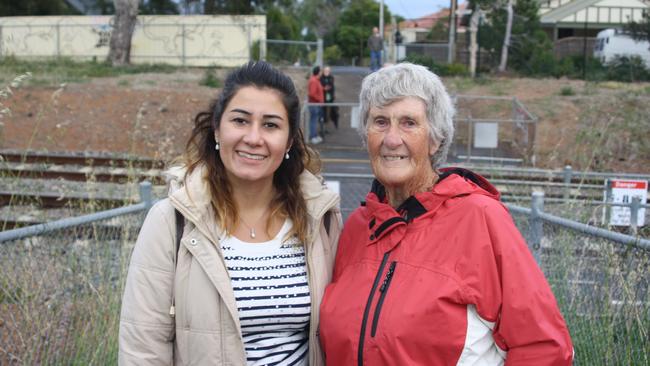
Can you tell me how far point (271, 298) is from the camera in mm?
2797

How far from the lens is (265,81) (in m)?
2.88

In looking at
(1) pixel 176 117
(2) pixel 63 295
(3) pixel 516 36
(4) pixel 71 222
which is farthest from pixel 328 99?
(3) pixel 516 36

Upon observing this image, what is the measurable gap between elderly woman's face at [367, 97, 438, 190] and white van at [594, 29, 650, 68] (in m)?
32.3

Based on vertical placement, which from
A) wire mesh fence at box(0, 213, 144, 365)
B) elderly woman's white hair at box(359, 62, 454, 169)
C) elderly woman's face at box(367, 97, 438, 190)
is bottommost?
wire mesh fence at box(0, 213, 144, 365)

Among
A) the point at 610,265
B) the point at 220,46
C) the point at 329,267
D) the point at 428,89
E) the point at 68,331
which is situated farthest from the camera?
the point at 220,46

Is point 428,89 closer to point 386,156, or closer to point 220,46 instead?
point 386,156

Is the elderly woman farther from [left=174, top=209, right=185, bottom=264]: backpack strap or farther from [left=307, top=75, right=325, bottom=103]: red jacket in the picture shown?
[left=307, top=75, right=325, bottom=103]: red jacket

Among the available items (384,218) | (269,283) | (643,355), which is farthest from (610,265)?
(269,283)

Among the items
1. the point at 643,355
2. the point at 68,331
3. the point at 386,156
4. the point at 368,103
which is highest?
the point at 368,103

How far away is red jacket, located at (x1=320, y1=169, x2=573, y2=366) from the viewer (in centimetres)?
240

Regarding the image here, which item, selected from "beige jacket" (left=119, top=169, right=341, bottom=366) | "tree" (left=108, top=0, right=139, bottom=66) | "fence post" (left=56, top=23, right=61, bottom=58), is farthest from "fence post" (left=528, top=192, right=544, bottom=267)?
"fence post" (left=56, top=23, right=61, bottom=58)

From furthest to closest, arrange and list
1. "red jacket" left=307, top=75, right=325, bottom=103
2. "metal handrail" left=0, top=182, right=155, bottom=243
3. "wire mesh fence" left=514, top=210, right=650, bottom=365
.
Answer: "red jacket" left=307, top=75, right=325, bottom=103, "metal handrail" left=0, top=182, right=155, bottom=243, "wire mesh fence" left=514, top=210, right=650, bottom=365

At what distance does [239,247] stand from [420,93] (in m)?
0.98

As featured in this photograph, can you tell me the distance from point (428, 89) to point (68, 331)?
3193mm
